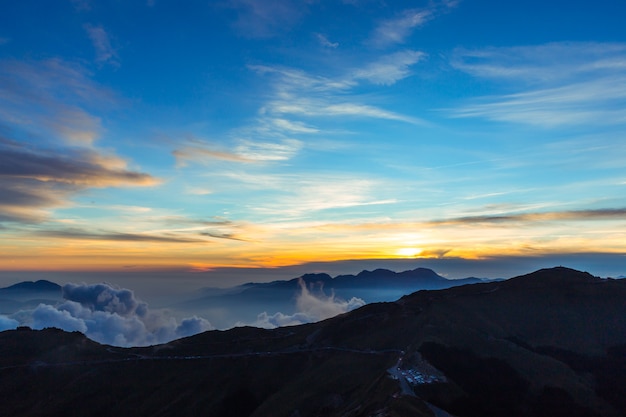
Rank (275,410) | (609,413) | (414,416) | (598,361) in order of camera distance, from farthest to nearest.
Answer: (598,361)
(275,410)
(609,413)
(414,416)

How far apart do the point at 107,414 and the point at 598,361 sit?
213m

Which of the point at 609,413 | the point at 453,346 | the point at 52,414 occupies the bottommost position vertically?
the point at 52,414

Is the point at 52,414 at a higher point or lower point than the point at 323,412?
lower

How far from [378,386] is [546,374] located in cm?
6878

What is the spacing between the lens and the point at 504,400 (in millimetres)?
145125

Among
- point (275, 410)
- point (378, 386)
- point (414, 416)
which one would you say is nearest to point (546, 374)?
point (378, 386)

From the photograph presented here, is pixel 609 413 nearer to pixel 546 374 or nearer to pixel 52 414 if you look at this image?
pixel 546 374

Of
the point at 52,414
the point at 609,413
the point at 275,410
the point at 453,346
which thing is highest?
the point at 453,346

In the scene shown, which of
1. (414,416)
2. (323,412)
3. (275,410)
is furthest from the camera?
(275,410)

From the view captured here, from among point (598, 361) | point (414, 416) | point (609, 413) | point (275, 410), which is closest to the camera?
point (414, 416)

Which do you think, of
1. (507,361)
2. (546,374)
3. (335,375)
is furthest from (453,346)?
(335,375)

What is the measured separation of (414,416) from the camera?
111188 millimetres

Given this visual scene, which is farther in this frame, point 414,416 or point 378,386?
point 378,386

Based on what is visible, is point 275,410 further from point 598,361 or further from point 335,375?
point 598,361
